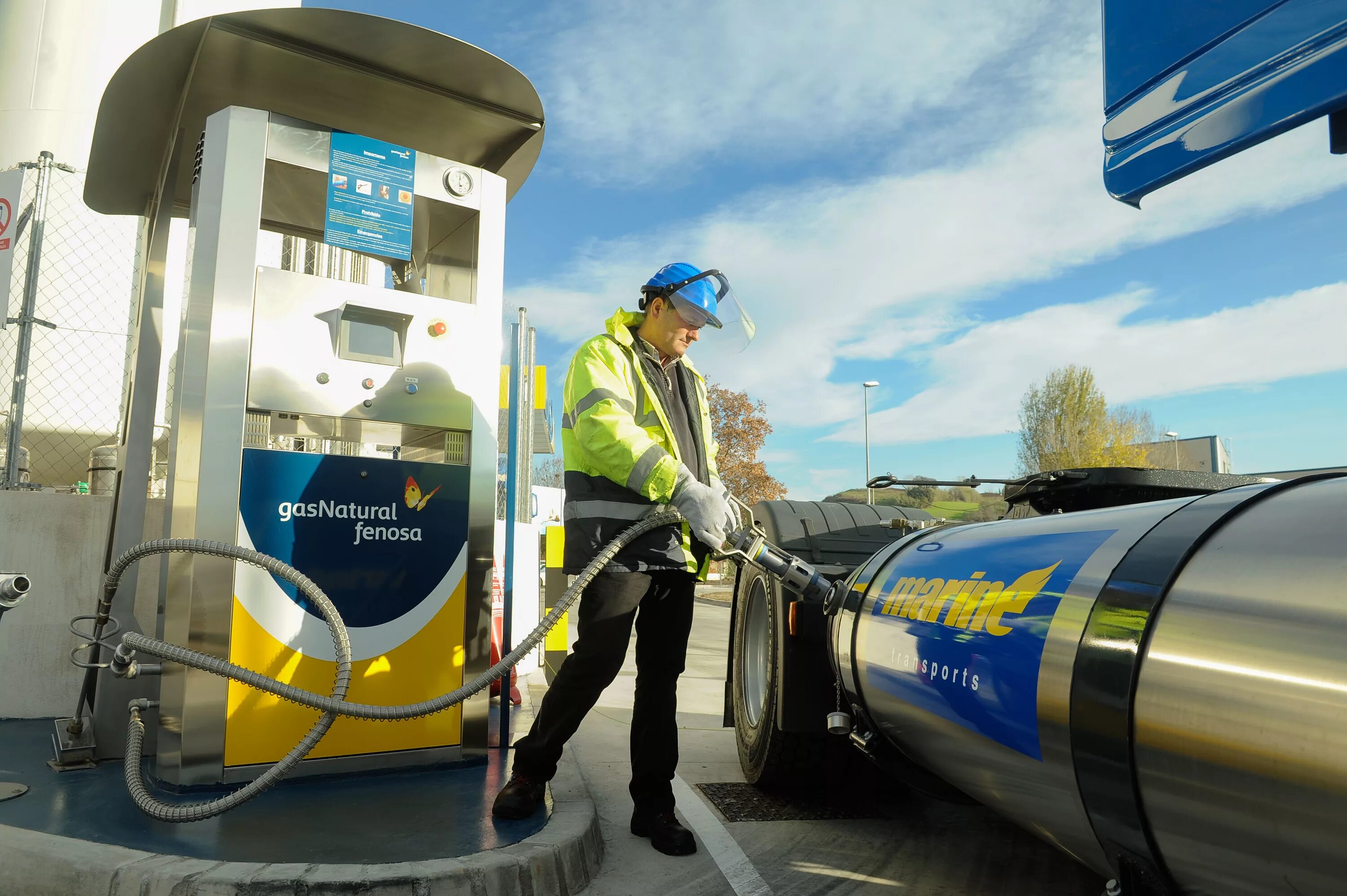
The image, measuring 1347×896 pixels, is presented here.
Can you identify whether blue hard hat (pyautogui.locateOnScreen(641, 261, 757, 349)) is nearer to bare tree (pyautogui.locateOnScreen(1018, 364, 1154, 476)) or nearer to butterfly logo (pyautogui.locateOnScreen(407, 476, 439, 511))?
butterfly logo (pyautogui.locateOnScreen(407, 476, 439, 511))

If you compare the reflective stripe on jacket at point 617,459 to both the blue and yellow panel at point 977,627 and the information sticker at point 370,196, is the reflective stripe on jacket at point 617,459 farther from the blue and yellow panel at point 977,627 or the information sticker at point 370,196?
the information sticker at point 370,196

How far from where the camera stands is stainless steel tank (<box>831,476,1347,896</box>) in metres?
1.36

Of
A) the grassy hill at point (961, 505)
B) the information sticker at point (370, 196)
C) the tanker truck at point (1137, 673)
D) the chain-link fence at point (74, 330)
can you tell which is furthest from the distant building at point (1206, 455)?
the chain-link fence at point (74, 330)

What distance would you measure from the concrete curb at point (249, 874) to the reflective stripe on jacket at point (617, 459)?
1.01 metres

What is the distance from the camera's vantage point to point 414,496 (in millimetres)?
3779

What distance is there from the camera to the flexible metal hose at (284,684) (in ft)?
9.59

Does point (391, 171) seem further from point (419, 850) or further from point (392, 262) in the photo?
point (419, 850)

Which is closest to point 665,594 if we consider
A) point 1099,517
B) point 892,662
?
point 892,662

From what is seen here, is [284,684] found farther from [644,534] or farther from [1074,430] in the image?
[1074,430]

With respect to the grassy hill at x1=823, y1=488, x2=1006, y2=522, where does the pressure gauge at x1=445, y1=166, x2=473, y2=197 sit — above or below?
above

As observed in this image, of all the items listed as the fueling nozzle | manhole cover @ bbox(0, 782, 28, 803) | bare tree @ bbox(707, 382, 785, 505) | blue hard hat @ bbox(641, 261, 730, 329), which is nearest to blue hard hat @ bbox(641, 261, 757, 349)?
blue hard hat @ bbox(641, 261, 730, 329)

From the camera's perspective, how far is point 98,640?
3.44m

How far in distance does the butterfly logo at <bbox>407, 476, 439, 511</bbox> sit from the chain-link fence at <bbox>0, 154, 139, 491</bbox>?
19.6ft

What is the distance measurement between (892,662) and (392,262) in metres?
3.65
